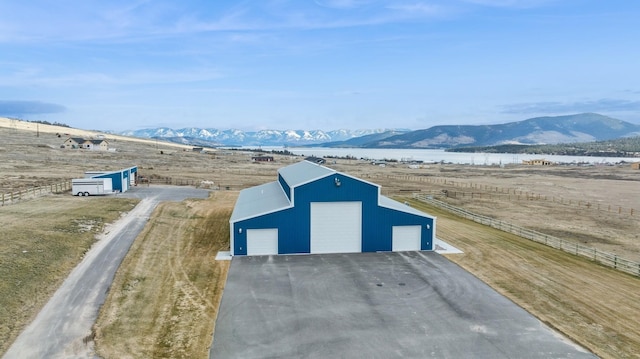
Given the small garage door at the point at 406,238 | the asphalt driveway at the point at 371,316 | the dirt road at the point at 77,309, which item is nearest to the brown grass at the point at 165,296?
the dirt road at the point at 77,309

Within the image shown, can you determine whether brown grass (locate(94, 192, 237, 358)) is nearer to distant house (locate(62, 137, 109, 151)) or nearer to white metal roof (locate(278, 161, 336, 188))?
white metal roof (locate(278, 161, 336, 188))

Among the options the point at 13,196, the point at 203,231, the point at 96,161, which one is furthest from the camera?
the point at 96,161

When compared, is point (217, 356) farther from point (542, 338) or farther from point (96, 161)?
point (96, 161)

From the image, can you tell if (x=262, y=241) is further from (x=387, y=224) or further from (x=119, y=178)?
(x=119, y=178)

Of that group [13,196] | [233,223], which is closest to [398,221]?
[233,223]

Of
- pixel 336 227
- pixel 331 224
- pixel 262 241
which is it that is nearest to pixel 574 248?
pixel 336 227
